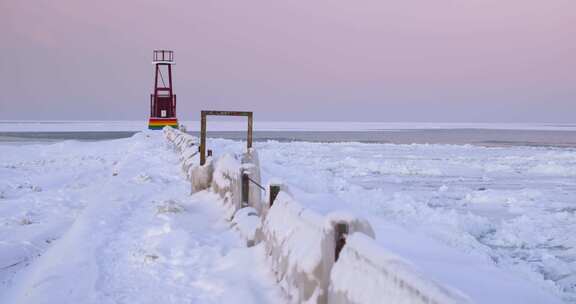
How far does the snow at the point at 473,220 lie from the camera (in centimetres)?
673

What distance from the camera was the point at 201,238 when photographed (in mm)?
7555

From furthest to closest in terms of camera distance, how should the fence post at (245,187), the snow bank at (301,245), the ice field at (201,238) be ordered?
the fence post at (245,187)
the ice field at (201,238)
the snow bank at (301,245)

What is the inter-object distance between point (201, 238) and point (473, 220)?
598cm

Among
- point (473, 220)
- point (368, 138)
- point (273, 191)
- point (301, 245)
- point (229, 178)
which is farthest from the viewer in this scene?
point (368, 138)

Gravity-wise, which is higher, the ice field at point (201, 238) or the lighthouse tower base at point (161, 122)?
the lighthouse tower base at point (161, 122)

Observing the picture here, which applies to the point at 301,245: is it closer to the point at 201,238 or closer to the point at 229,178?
the point at 201,238

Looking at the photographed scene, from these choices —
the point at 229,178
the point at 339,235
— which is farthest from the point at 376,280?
the point at 229,178

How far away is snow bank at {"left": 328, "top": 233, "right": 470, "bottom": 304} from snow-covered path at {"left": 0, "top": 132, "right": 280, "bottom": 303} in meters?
1.64

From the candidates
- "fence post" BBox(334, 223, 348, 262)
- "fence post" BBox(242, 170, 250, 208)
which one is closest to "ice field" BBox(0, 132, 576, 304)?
"fence post" BBox(242, 170, 250, 208)

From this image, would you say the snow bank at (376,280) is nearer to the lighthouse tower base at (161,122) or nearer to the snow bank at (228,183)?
→ the snow bank at (228,183)

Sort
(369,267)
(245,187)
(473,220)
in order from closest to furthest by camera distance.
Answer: (369,267)
(245,187)
(473,220)

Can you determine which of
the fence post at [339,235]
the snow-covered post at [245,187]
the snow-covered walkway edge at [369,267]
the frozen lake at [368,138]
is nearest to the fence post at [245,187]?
the snow-covered post at [245,187]

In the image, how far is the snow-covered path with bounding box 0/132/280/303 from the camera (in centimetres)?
529

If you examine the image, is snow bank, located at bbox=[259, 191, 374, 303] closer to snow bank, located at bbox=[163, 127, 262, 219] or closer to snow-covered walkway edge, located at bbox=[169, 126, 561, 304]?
snow-covered walkway edge, located at bbox=[169, 126, 561, 304]
